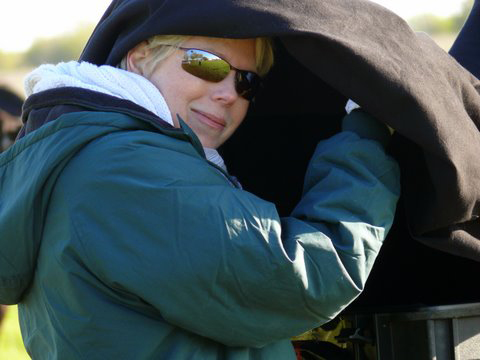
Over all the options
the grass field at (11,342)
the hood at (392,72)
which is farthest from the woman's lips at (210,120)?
the grass field at (11,342)

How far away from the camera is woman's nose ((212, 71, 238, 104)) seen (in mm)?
2555

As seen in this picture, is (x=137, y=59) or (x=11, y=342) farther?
(x=11, y=342)

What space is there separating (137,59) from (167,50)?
11 centimetres

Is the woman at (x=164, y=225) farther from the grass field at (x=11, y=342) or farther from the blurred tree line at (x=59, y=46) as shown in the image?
the blurred tree line at (x=59, y=46)

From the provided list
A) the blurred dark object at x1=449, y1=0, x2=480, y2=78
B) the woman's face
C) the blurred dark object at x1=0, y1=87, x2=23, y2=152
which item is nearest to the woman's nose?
the woman's face

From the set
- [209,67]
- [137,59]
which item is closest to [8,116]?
[137,59]

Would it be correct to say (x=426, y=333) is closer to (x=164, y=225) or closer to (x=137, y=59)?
(x=164, y=225)

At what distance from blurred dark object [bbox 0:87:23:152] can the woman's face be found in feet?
19.7

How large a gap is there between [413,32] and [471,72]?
41 centimetres

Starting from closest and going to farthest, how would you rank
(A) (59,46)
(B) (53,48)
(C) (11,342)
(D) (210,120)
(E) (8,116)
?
(D) (210,120)
(C) (11,342)
(E) (8,116)
(B) (53,48)
(A) (59,46)

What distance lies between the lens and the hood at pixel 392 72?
2.28 m

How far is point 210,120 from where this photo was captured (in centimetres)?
259

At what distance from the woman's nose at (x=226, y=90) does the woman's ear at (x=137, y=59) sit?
197 mm

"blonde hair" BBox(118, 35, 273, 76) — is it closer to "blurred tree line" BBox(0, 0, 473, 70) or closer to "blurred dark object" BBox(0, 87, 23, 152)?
"blurred dark object" BBox(0, 87, 23, 152)
